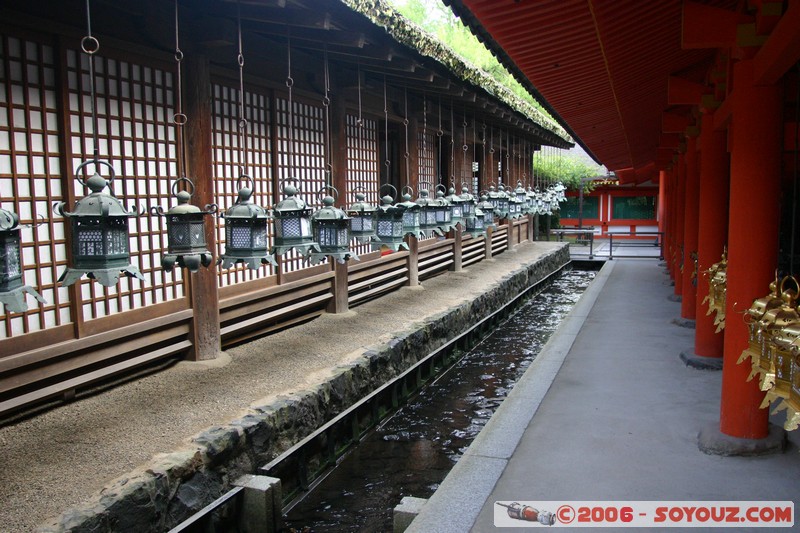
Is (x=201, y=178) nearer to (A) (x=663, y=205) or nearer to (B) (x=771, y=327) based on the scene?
(B) (x=771, y=327)

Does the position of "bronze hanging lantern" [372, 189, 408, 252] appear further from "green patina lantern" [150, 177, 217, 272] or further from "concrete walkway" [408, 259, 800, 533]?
"green patina lantern" [150, 177, 217, 272]

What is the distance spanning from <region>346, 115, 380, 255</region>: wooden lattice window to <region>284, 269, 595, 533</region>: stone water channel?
3.28 metres

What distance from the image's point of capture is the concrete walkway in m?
5.38

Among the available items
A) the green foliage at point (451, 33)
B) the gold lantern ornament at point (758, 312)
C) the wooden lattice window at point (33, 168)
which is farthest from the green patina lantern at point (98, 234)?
the green foliage at point (451, 33)

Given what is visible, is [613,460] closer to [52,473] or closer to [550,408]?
[550,408]

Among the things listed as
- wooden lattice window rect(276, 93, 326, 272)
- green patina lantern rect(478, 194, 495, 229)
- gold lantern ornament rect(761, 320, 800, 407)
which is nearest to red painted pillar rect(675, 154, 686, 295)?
green patina lantern rect(478, 194, 495, 229)

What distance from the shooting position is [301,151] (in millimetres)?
10766

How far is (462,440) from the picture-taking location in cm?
882

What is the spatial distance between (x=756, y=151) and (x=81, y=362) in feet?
21.0

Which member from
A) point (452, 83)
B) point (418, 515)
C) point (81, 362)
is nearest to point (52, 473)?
point (81, 362)

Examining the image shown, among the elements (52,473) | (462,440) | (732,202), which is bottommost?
(462,440)

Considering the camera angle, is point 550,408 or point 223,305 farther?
point 223,305

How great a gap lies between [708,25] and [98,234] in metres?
4.90

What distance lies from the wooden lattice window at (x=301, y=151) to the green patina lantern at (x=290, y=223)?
317 centimetres
